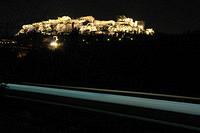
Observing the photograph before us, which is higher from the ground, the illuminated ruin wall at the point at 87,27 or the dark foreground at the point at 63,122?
the illuminated ruin wall at the point at 87,27

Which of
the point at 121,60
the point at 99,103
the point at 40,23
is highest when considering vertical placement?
the point at 40,23

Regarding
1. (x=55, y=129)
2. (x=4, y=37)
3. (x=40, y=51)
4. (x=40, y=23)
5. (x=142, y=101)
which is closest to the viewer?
(x=55, y=129)

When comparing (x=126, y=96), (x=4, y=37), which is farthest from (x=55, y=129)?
(x=4, y=37)

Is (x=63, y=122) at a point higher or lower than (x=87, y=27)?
lower

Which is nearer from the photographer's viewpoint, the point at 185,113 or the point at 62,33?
the point at 185,113

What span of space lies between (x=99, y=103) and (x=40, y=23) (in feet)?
21.4

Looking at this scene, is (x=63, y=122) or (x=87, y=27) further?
(x=87, y=27)

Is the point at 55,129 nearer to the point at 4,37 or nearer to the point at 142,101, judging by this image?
the point at 142,101

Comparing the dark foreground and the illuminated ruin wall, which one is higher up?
the illuminated ruin wall

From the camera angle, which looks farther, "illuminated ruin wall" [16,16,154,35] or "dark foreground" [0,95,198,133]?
"illuminated ruin wall" [16,16,154,35]

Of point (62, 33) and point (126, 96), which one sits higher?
point (62, 33)

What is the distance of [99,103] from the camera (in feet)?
9.77

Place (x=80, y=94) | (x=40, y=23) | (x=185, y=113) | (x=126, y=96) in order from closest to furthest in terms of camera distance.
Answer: (x=185, y=113)
(x=126, y=96)
(x=80, y=94)
(x=40, y=23)

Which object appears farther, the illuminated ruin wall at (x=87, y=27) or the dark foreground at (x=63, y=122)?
the illuminated ruin wall at (x=87, y=27)
